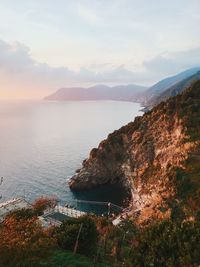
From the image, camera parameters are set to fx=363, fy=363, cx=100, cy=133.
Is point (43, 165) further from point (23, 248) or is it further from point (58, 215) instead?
point (23, 248)

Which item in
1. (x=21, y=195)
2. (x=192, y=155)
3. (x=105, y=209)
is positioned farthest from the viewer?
(x=21, y=195)

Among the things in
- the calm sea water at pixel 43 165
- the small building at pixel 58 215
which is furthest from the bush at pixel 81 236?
the calm sea water at pixel 43 165

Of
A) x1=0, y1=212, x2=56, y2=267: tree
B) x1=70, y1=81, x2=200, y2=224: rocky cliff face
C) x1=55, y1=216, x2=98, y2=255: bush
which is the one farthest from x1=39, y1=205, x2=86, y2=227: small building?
x1=0, y1=212, x2=56, y2=267: tree

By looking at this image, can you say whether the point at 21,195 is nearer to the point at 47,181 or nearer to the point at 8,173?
the point at 47,181

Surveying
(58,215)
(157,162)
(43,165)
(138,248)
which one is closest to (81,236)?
(138,248)

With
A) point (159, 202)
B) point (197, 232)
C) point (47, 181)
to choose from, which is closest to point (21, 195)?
point (47, 181)

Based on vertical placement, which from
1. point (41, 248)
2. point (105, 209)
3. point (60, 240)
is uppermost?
point (41, 248)

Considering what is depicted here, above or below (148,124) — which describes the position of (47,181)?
below

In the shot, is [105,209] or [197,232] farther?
[105,209]
